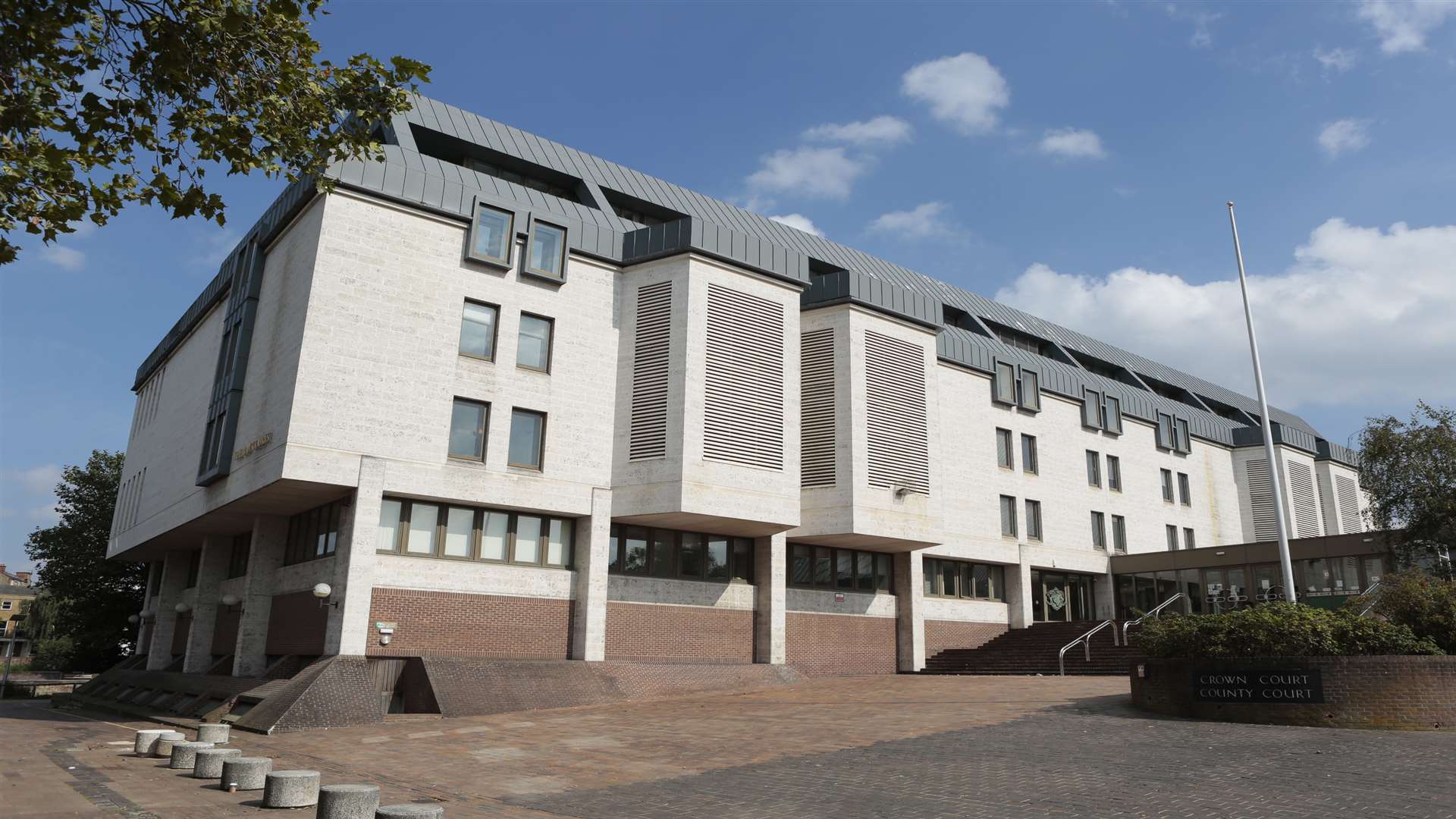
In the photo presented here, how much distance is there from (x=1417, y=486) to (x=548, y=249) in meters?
26.7

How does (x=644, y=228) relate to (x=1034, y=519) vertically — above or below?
above

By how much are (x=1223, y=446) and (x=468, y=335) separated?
40.8 metres

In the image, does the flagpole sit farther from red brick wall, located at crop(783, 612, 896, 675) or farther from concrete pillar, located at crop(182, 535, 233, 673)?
concrete pillar, located at crop(182, 535, 233, 673)

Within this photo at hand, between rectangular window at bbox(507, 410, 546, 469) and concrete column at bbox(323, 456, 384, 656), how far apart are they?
3599 millimetres

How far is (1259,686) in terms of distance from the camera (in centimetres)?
1599

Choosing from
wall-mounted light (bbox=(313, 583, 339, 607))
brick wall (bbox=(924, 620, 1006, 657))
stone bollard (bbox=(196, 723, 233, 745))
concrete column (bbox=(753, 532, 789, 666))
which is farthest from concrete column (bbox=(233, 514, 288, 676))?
brick wall (bbox=(924, 620, 1006, 657))

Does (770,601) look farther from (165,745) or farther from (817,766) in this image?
(165,745)

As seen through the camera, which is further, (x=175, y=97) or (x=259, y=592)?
(x=259, y=592)

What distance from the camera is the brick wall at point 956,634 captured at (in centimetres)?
3369

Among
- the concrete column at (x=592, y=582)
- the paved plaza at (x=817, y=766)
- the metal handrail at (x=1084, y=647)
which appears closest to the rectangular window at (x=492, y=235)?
the concrete column at (x=592, y=582)

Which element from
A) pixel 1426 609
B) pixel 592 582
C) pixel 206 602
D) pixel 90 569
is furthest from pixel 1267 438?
pixel 90 569

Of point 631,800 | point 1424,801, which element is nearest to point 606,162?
point 631,800

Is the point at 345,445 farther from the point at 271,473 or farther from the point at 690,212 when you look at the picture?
the point at 690,212

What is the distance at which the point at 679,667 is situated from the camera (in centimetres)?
2577
